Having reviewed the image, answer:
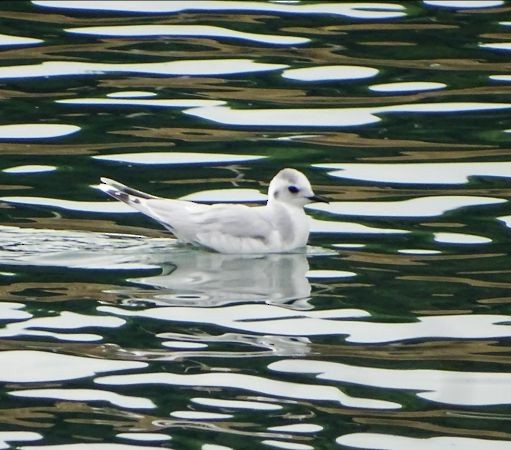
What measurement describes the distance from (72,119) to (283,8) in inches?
136

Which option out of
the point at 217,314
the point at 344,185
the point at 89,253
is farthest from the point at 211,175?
the point at 217,314

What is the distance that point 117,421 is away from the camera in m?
8.70

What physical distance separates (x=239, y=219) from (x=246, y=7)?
18.2 feet

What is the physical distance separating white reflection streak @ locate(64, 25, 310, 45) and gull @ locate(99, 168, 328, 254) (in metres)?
4.33

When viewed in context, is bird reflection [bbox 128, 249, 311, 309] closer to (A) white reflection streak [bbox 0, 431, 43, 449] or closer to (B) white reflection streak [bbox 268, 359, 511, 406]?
(B) white reflection streak [bbox 268, 359, 511, 406]

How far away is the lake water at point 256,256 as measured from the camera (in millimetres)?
8953

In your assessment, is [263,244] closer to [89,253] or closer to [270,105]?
[89,253]

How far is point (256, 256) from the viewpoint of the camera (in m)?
12.1

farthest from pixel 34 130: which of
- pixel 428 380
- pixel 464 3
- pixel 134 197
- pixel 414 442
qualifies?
pixel 414 442

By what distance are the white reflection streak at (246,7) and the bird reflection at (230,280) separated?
17.6ft

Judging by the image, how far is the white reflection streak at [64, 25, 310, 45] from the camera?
53.8 ft

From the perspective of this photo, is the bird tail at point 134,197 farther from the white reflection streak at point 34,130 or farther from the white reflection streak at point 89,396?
the white reflection streak at point 89,396

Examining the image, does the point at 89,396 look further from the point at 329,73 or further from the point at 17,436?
the point at 329,73

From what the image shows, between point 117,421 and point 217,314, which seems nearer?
point 117,421
